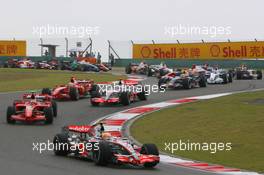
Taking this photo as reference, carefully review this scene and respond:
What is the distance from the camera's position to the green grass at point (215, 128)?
54.6 feet

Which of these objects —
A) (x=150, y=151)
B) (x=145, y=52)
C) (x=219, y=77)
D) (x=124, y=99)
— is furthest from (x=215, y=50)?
(x=150, y=151)

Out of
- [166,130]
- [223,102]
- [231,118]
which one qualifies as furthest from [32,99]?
[223,102]

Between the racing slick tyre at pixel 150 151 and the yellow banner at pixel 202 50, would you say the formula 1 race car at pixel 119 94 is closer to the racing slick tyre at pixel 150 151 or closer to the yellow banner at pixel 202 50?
the racing slick tyre at pixel 150 151

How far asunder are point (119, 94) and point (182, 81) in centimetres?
875

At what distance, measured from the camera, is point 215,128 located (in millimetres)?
21031

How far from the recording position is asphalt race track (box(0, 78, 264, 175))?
1377 centimetres

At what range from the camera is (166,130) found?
69.8ft

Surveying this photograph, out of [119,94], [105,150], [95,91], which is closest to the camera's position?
[105,150]

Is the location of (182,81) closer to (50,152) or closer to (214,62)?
(50,152)

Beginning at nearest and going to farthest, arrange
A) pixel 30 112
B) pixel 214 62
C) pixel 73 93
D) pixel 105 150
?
pixel 105 150, pixel 30 112, pixel 73 93, pixel 214 62

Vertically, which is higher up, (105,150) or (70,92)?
(70,92)

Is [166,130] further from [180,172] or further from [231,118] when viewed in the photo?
[180,172]

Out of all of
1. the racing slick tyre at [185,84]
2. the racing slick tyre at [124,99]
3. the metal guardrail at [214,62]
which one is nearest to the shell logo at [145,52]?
the metal guardrail at [214,62]

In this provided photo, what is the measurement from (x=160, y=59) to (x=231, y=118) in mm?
38488
